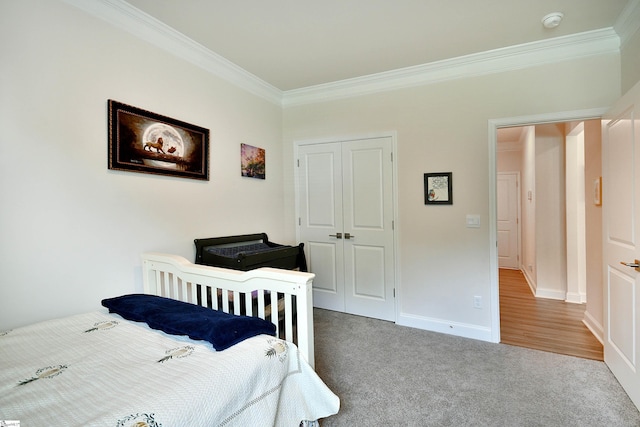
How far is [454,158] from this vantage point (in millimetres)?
2807

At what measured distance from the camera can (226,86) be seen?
278cm

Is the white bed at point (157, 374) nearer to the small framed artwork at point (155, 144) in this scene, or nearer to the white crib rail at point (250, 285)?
the white crib rail at point (250, 285)

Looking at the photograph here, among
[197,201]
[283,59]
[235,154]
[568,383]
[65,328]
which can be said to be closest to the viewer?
[65,328]

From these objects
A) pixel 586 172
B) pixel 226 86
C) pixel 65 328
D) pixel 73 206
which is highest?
pixel 226 86

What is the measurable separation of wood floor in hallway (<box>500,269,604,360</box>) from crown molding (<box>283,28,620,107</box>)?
244 centimetres

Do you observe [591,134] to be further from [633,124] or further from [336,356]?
[336,356]

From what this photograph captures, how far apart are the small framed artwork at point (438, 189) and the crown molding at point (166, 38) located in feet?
6.67

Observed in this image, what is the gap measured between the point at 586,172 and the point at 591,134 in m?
0.37

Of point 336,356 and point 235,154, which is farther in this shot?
point 235,154

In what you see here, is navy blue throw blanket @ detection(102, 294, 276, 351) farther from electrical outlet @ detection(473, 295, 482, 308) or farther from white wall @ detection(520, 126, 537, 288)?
white wall @ detection(520, 126, 537, 288)

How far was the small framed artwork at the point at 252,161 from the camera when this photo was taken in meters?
2.97

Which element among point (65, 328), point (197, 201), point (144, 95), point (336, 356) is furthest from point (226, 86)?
point (336, 356)

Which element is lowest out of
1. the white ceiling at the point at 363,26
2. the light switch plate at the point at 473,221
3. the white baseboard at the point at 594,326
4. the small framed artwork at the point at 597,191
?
the white baseboard at the point at 594,326

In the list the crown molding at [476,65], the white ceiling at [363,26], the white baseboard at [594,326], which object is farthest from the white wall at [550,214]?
the white ceiling at [363,26]
